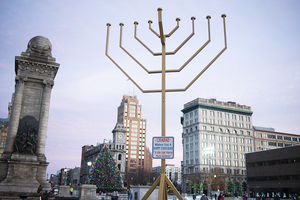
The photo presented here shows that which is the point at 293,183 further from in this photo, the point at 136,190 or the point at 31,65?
the point at 31,65

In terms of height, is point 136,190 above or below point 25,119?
below

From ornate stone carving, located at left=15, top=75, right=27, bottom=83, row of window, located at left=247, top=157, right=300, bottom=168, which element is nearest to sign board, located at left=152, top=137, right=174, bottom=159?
ornate stone carving, located at left=15, top=75, right=27, bottom=83

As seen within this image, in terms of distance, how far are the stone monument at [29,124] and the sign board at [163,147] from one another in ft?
70.3

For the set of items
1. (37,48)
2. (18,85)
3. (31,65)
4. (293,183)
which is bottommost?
(293,183)

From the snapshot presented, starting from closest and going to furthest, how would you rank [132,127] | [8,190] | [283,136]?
[8,190] → [283,136] → [132,127]

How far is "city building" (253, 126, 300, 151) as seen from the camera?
110875 millimetres

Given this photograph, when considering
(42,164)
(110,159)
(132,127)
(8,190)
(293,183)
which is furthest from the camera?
(132,127)

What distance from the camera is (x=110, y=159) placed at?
5956 centimetres

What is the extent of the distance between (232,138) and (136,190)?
3682 inches

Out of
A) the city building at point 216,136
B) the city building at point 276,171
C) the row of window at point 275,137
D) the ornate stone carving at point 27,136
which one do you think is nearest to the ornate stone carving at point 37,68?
the ornate stone carving at point 27,136

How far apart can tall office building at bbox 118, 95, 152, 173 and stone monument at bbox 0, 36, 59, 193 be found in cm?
13030

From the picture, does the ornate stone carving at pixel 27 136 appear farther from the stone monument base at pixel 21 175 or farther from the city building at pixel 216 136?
the city building at pixel 216 136

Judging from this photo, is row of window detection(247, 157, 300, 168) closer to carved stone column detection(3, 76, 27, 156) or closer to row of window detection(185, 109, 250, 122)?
row of window detection(185, 109, 250, 122)

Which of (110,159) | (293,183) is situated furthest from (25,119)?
(293,183)
